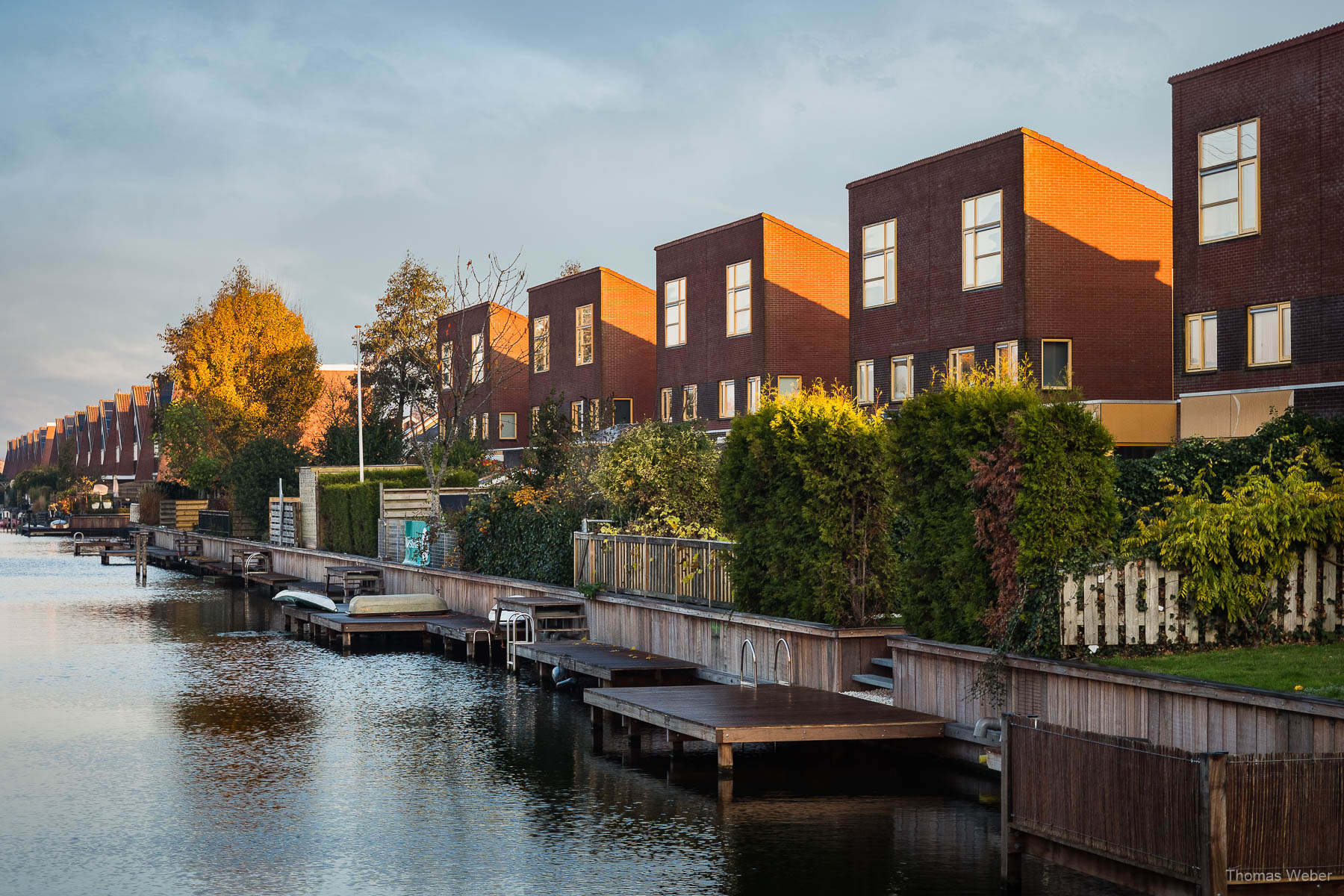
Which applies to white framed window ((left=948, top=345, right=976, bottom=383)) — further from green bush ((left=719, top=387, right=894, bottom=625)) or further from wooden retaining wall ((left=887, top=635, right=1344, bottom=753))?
wooden retaining wall ((left=887, top=635, right=1344, bottom=753))

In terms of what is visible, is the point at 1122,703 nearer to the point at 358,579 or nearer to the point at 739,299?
the point at 358,579

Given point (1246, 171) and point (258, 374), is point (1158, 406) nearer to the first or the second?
A: point (1246, 171)

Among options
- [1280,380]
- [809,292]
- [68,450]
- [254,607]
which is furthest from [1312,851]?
[68,450]

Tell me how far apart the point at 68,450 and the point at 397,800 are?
13035 cm

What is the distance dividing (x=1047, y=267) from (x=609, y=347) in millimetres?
25315

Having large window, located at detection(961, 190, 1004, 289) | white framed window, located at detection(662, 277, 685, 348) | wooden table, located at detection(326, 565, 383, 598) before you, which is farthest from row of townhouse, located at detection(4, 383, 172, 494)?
large window, located at detection(961, 190, 1004, 289)

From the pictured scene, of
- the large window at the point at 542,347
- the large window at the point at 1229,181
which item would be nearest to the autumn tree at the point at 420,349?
the large window at the point at 542,347

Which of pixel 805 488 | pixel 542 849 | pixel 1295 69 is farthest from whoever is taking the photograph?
pixel 1295 69

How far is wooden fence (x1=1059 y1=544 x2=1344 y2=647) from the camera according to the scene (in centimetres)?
1359

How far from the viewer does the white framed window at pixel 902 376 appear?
3922 cm

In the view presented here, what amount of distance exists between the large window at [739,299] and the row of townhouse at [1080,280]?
0.08 meters

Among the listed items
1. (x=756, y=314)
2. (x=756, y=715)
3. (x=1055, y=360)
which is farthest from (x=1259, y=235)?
(x=756, y=314)

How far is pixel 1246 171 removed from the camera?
96.8 ft

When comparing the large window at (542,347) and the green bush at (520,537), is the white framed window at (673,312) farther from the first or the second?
the green bush at (520,537)
